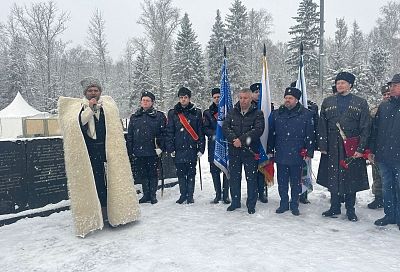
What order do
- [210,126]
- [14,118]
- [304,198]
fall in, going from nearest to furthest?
1. [304,198]
2. [210,126]
3. [14,118]

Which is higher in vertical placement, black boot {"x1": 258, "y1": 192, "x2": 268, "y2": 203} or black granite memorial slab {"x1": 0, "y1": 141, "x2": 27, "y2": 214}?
black granite memorial slab {"x1": 0, "y1": 141, "x2": 27, "y2": 214}

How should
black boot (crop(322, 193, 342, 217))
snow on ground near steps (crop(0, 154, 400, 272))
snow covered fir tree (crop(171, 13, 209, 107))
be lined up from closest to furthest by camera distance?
snow on ground near steps (crop(0, 154, 400, 272)) < black boot (crop(322, 193, 342, 217)) < snow covered fir tree (crop(171, 13, 209, 107))

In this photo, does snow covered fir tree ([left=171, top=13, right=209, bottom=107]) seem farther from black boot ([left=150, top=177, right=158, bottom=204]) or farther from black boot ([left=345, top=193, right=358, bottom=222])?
black boot ([left=345, top=193, right=358, bottom=222])

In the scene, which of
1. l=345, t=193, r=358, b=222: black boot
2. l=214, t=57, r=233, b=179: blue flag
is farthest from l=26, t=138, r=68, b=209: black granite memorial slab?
l=345, t=193, r=358, b=222: black boot

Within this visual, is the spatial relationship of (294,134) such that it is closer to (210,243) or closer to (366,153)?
(366,153)

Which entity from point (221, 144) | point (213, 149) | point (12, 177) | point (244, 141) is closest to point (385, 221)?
point (244, 141)

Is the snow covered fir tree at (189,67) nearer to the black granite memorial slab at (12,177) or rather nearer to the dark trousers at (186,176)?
the dark trousers at (186,176)

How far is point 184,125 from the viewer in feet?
21.8

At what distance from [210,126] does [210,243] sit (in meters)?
2.77

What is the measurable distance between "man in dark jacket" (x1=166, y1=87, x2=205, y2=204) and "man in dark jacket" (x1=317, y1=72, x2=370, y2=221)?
85.7 inches

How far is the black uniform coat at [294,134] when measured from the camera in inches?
231

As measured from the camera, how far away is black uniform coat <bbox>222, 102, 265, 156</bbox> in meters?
5.92

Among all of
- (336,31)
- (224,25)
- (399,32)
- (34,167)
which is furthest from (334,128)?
(399,32)

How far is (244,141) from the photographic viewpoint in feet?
19.4
